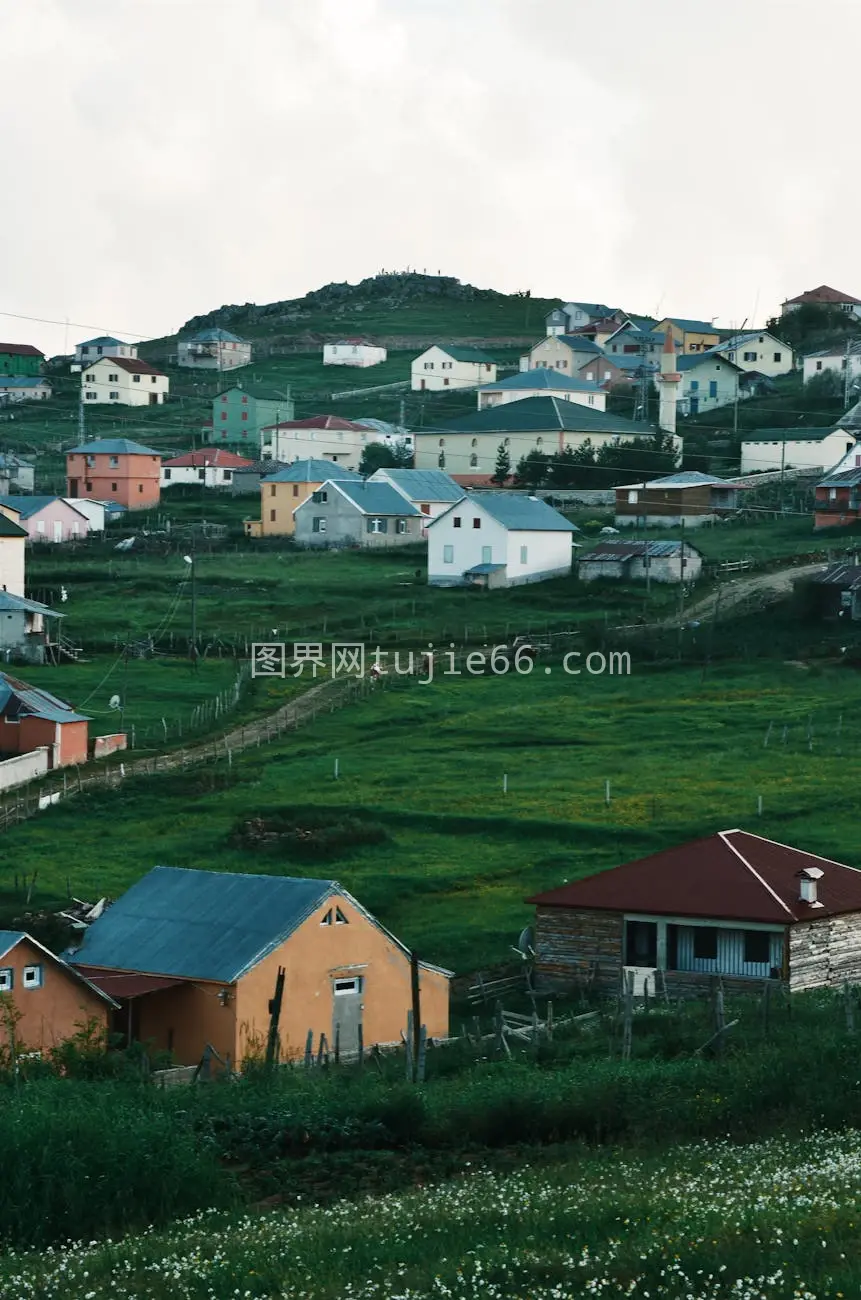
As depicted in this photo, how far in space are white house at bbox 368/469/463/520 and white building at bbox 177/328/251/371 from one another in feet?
210

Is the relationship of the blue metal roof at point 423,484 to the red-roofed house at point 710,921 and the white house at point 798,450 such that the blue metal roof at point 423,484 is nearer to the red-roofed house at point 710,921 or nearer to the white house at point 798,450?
the white house at point 798,450

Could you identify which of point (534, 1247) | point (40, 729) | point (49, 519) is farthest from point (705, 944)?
point (49, 519)

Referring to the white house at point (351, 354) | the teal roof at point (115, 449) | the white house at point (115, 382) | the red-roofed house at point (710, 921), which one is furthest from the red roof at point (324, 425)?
the red-roofed house at point (710, 921)

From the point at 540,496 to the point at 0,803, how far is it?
4937 cm

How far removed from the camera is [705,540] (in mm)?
82375

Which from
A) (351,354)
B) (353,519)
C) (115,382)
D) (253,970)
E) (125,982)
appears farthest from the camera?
(351,354)

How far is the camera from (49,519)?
92.9 m

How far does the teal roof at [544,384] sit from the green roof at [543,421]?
9.19 m

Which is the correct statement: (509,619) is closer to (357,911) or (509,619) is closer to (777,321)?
(357,911)

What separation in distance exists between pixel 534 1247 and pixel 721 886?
23.2 meters

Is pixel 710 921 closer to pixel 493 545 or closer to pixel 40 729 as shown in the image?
pixel 40 729

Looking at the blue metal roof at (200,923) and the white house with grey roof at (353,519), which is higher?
the white house with grey roof at (353,519)

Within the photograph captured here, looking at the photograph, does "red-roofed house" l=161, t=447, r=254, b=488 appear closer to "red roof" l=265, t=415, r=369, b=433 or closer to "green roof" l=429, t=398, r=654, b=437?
"red roof" l=265, t=415, r=369, b=433

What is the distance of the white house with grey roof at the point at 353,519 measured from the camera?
8969 centimetres
